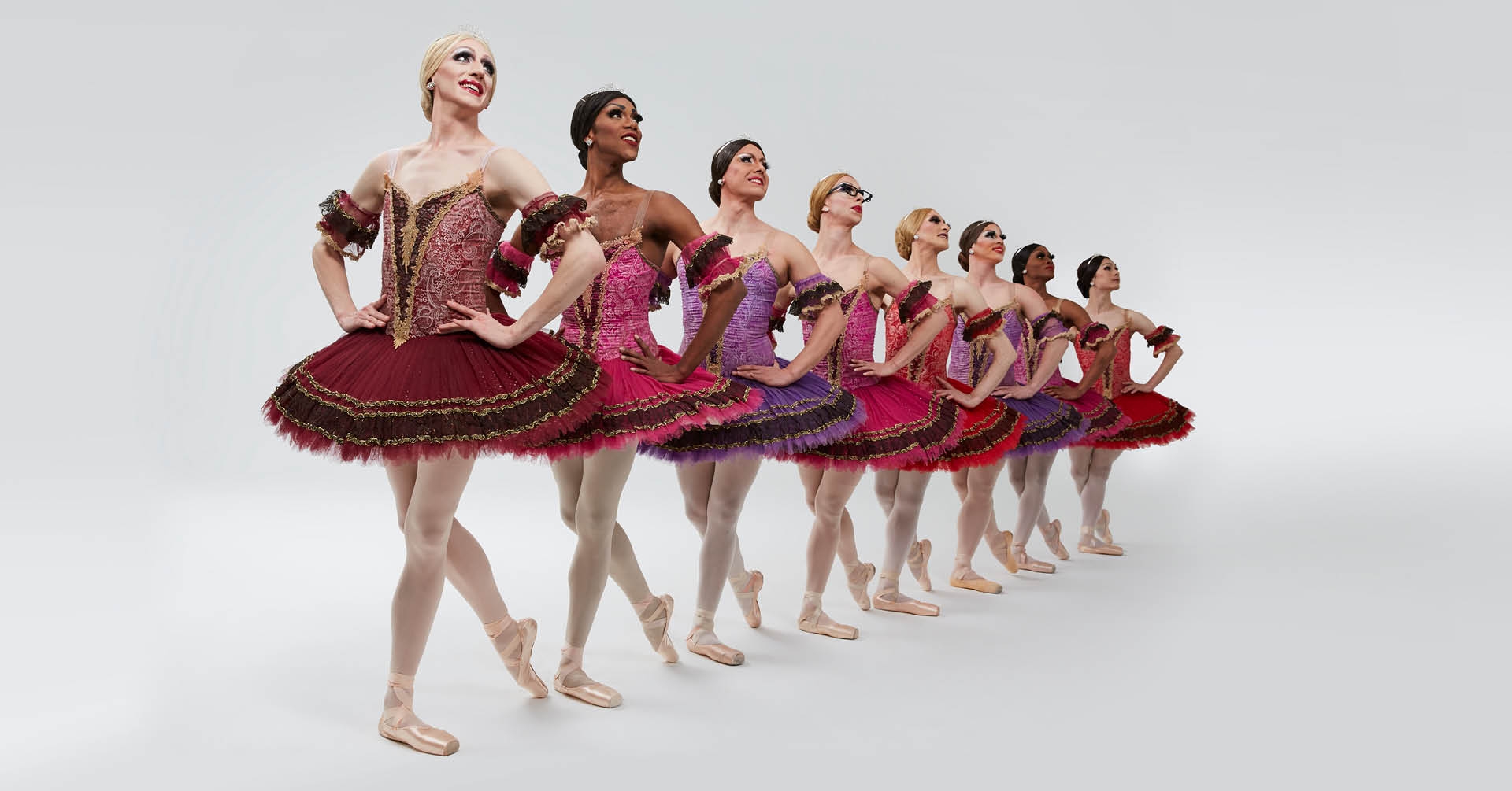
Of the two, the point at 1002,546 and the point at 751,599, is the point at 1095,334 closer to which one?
the point at 1002,546

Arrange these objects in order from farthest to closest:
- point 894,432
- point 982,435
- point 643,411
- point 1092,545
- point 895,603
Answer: point 1092,545 < point 982,435 < point 895,603 < point 894,432 < point 643,411

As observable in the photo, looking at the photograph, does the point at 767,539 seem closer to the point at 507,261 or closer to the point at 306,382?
the point at 507,261

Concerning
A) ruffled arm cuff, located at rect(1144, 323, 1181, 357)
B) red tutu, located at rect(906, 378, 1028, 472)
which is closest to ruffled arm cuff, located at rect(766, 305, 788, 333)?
red tutu, located at rect(906, 378, 1028, 472)

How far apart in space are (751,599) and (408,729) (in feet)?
7.24

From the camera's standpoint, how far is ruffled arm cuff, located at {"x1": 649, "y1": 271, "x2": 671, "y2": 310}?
5055 mm

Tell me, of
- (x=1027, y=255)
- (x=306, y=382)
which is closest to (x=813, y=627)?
(x=306, y=382)

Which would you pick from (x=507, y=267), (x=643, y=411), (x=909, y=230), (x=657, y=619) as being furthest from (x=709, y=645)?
(x=909, y=230)

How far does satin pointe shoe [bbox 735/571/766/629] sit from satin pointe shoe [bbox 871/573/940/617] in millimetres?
814

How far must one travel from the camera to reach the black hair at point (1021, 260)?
814 centimetres

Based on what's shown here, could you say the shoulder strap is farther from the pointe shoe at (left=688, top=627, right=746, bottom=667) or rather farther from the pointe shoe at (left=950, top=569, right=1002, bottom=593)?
the pointe shoe at (left=950, top=569, right=1002, bottom=593)

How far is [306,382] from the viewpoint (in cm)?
402

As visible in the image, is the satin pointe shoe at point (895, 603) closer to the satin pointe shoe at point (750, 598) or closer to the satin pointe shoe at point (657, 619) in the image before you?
the satin pointe shoe at point (750, 598)

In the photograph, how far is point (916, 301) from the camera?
6.40 m

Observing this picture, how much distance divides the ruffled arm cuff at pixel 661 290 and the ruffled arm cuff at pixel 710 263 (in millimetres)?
183
